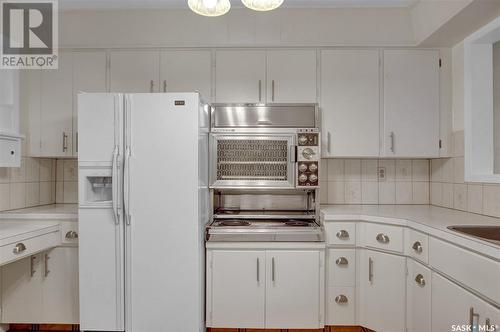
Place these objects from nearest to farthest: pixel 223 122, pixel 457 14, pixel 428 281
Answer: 1. pixel 428 281
2. pixel 457 14
3. pixel 223 122

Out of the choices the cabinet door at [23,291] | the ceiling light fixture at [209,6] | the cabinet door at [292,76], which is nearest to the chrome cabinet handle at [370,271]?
the cabinet door at [292,76]

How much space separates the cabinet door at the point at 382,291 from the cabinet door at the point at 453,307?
314mm

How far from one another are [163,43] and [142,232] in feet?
5.19

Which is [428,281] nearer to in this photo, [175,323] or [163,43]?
[175,323]

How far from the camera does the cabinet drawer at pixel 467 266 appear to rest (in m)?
1.28

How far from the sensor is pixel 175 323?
2.00 metres

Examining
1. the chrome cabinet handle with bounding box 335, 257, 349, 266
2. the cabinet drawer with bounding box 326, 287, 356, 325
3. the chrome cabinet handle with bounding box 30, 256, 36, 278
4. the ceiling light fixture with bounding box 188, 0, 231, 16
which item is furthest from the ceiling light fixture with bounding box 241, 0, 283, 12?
the chrome cabinet handle with bounding box 30, 256, 36, 278

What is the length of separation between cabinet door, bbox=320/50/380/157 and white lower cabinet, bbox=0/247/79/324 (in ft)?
7.64

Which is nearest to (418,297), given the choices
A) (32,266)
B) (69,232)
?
(69,232)

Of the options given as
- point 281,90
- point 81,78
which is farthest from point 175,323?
point 81,78

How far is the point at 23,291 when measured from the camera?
2.24 m

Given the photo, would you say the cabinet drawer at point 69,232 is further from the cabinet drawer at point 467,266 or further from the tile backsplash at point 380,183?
the cabinet drawer at point 467,266

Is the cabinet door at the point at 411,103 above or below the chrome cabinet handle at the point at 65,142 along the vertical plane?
above

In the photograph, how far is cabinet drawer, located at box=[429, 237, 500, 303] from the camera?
128 cm
